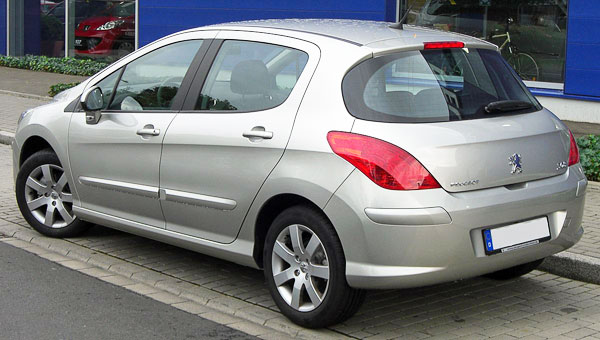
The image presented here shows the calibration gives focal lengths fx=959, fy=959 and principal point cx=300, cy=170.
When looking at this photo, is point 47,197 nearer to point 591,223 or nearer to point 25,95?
point 591,223

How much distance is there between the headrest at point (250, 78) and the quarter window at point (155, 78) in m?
0.48

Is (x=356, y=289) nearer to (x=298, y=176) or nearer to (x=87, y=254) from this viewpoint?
(x=298, y=176)

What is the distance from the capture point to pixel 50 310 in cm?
540

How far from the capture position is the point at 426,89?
5.09 m

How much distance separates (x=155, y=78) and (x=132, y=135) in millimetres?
402

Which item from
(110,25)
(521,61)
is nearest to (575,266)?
(521,61)

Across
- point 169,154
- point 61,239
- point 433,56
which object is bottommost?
point 61,239

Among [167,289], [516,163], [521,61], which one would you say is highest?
[516,163]

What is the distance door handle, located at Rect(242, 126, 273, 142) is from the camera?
5.31m

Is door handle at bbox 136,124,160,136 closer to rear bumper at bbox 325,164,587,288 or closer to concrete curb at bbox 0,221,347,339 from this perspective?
concrete curb at bbox 0,221,347,339

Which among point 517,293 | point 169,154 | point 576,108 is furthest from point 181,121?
point 576,108

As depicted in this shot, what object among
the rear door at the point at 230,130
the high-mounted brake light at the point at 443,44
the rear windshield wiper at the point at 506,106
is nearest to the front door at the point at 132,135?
the rear door at the point at 230,130

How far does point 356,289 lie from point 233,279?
137 cm

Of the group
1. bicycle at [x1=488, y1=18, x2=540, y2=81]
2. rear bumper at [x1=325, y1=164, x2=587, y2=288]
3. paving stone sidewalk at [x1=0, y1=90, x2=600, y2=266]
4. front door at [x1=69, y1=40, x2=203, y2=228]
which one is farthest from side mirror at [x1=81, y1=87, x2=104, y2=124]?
bicycle at [x1=488, y1=18, x2=540, y2=81]
